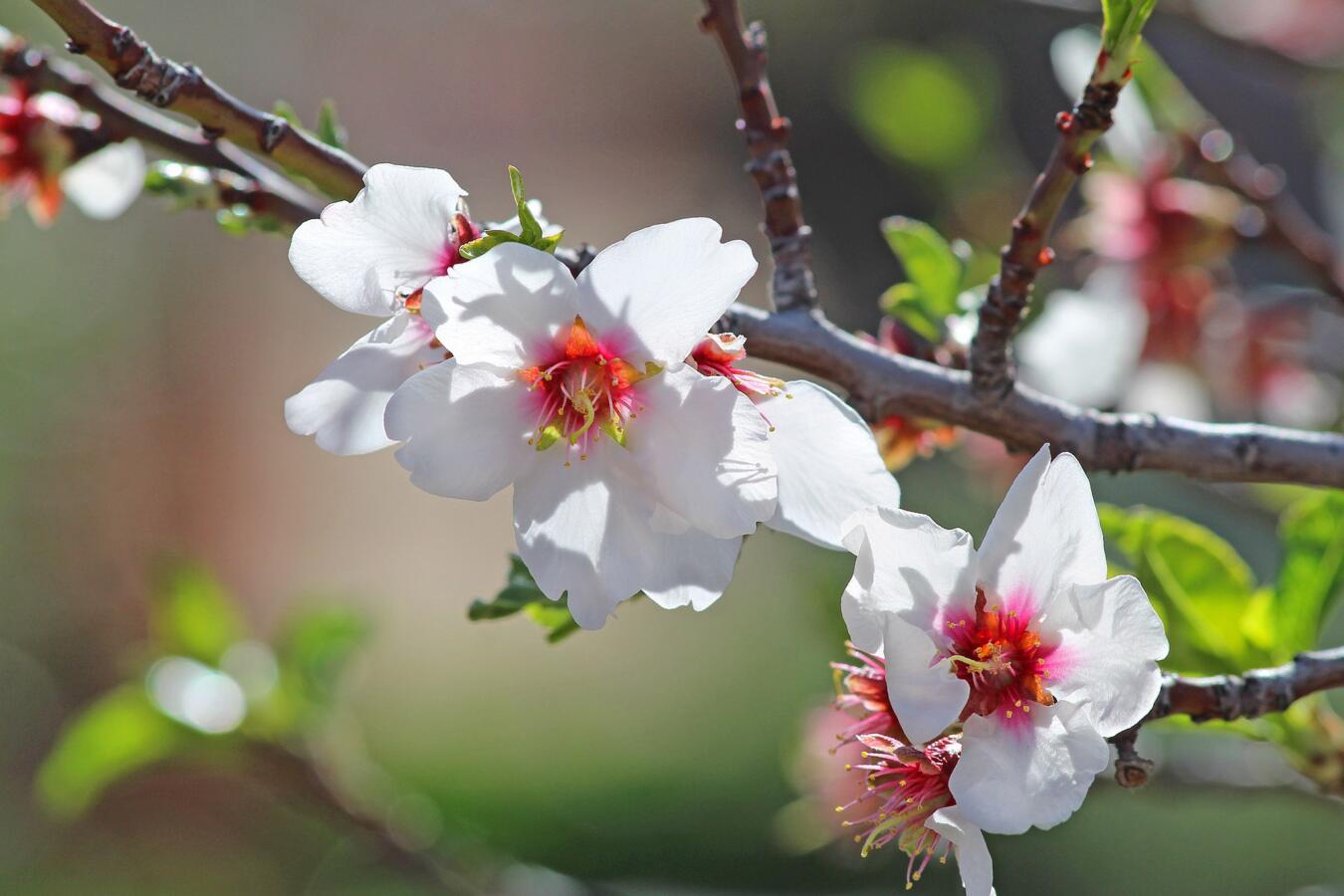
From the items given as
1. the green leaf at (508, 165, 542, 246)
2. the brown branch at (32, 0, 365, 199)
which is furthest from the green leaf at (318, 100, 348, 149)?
the green leaf at (508, 165, 542, 246)

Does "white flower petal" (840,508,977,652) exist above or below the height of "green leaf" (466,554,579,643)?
above

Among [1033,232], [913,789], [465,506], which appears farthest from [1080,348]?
[465,506]

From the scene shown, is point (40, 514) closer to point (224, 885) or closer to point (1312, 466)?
point (224, 885)

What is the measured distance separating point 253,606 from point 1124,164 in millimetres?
4037

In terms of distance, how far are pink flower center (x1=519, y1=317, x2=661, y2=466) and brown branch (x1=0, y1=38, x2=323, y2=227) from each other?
0.19 metres

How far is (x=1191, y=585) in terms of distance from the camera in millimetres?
589

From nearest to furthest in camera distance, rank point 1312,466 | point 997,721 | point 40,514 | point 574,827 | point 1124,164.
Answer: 1. point 997,721
2. point 1312,466
3. point 1124,164
4. point 574,827
5. point 40,514

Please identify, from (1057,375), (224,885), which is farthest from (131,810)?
(1057,375)

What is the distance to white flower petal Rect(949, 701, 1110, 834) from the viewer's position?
346mm

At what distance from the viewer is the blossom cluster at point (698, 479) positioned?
0.36m

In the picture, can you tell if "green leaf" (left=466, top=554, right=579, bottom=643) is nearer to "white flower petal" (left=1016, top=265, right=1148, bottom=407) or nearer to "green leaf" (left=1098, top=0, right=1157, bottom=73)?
"green leaf" (left=1098, top=0, right=1157, bottom=73)

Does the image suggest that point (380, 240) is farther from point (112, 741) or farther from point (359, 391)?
point (112, 741)

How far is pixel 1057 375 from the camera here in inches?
31.8

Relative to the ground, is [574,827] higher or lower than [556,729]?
lower
